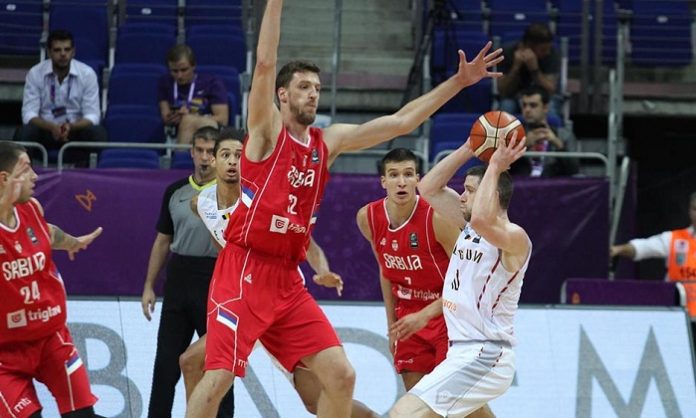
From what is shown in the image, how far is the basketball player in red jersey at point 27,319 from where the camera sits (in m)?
8.15

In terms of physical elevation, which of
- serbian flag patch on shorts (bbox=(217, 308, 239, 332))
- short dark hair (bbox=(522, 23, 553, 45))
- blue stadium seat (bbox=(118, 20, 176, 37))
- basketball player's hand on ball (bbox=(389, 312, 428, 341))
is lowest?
basketball player's hand on ball (bbox=(389, 312, 428, 341))

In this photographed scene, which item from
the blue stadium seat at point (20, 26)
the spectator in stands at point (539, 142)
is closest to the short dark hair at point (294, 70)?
the spectator in stands at point (539, 142)

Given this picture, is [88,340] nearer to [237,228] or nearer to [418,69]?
[237,228]

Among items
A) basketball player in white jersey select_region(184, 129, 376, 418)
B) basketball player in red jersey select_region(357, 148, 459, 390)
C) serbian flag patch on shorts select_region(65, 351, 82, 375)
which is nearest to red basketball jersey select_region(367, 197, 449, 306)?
basketball player in red jersey select_region(357, 148, 459, 390)

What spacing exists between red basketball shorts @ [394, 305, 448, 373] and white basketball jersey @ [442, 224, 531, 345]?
2.34 ft

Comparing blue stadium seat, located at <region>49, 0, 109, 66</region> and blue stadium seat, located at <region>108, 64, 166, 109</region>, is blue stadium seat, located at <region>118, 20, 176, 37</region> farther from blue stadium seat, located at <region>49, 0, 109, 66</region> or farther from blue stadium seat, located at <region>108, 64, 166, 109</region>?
blue stadium seat, located at <region>108, 64, 166, 109</region>

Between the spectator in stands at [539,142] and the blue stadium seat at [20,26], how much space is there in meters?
5.51

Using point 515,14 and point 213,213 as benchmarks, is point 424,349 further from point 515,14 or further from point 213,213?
point 515,14

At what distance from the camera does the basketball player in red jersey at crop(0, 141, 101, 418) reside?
8.15m

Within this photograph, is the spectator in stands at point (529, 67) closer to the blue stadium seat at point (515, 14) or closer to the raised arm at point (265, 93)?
the blue stadium seat at point (515, 14)

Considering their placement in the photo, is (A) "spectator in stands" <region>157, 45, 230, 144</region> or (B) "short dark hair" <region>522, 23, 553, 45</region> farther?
(B) "short dark hair" <region>522, 23, 553, 45</region>

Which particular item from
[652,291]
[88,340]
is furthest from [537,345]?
[88,340]

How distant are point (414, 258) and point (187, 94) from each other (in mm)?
4808

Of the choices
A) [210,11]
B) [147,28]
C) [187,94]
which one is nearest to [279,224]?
[187,94]
